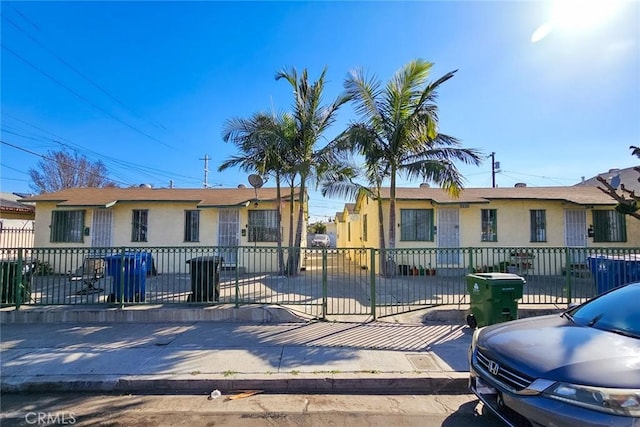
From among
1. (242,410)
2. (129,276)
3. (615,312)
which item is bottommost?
(242,410)

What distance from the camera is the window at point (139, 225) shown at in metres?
14.9

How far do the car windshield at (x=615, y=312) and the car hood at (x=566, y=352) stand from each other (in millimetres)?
129

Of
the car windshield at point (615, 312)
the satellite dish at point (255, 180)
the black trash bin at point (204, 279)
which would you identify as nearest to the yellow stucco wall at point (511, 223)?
the satellite dish at point (255, 180)

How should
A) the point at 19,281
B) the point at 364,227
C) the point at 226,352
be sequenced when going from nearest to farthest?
Answer: the point at 226,352 < the point at 19,281 < the point at 364,227

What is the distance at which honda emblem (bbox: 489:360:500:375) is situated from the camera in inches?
120

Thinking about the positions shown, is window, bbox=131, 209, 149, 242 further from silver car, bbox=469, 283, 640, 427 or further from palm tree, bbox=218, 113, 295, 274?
silver car, bbox=469, 283, 640, 427

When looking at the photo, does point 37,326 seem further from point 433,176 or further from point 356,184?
point 433,176

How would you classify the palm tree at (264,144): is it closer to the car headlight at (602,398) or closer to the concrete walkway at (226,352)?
the concrete walkway at (226,352)

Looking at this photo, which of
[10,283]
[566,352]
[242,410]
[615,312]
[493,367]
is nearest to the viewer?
[566,352]

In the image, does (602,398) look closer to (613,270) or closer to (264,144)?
(613,270)

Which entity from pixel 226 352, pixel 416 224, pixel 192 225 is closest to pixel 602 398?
pixel 226 352

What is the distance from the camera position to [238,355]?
5.14m

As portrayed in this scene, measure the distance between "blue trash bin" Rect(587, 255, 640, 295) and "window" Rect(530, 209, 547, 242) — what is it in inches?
291

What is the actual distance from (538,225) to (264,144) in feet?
40.2
